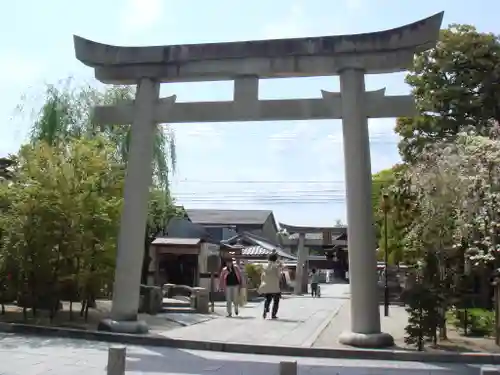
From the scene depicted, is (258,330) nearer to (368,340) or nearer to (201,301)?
(368,340)

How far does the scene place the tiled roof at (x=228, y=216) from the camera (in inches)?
2283

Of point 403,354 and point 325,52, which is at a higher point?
point 325,52

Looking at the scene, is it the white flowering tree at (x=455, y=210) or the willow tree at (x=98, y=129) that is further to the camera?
the willow tree at (x=98, y=129)

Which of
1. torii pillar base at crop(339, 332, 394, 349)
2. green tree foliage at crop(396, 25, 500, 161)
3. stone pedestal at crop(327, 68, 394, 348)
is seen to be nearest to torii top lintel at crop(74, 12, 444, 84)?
stone pedestal at crop(327, 68, 394, 348)

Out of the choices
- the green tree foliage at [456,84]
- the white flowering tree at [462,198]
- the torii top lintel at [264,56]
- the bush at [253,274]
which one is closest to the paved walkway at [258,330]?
the white flowering tree at [462,198]

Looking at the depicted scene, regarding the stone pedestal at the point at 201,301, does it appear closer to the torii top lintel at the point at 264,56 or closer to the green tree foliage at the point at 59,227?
the green tree foliage at the point at 59,227

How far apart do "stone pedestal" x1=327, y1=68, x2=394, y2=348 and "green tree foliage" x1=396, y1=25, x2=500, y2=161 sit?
1001cm

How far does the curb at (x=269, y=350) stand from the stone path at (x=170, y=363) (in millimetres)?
243

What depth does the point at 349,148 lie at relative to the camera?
453 inches

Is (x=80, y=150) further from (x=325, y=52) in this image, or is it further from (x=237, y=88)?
(x=325, y=52)

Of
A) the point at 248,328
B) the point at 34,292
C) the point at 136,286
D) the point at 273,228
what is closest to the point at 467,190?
the point at 248,328

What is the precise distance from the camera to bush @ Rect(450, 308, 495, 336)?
13.6m

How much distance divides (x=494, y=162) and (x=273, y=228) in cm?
5727

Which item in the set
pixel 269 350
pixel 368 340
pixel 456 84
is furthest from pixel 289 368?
pixel 456 84
